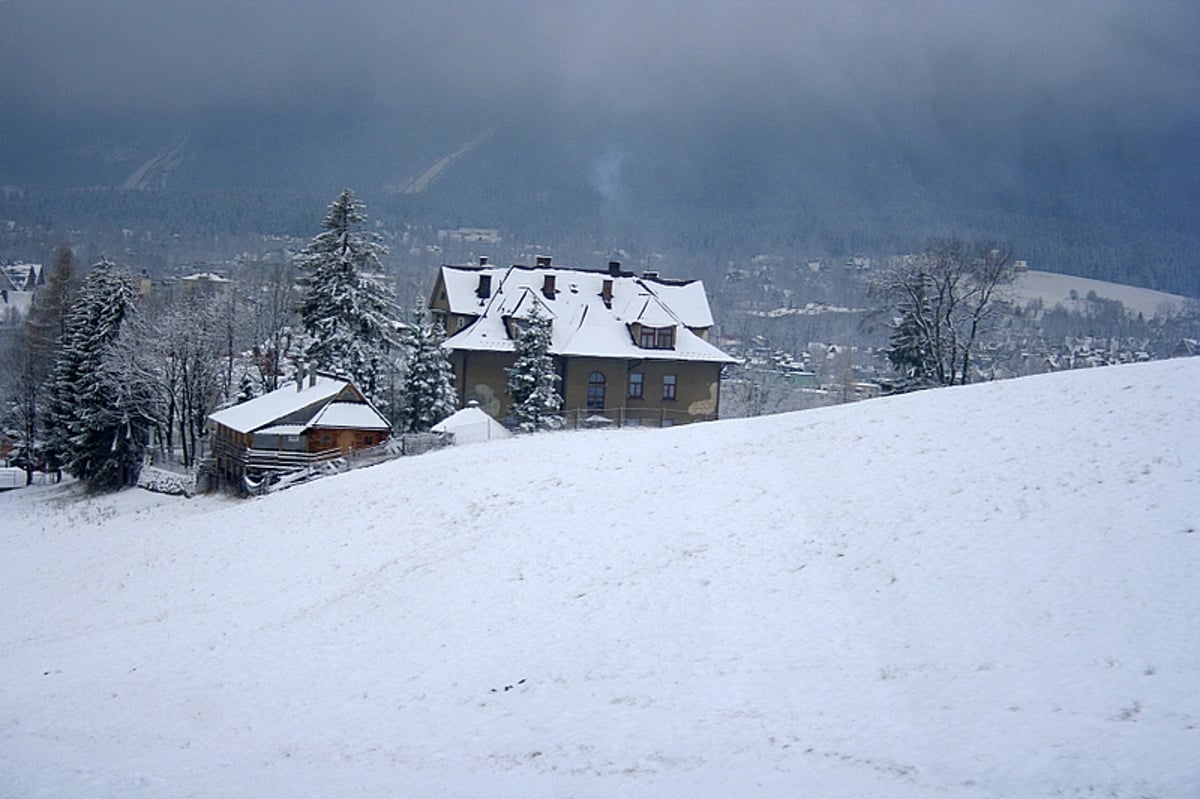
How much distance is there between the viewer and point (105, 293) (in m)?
50.8

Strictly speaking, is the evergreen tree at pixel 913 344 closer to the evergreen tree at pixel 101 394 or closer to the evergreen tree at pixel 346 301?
the evergreen tree at pixel 346 301

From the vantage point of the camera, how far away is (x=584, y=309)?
174ft

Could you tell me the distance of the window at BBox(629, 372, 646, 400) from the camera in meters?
51.1

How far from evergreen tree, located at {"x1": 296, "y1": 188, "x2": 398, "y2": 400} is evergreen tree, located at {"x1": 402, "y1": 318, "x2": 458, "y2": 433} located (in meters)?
2.63

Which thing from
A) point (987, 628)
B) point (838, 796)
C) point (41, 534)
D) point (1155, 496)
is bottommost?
point (41, 534)

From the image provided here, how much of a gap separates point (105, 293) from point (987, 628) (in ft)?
164

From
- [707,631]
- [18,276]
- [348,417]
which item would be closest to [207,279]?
[18,276]

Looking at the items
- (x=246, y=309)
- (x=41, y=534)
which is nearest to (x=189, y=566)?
(x=41, y=534)

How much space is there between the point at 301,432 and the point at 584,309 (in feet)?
60.4

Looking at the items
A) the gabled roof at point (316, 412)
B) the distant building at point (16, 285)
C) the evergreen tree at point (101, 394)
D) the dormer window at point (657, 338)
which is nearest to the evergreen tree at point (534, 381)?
the gabled roof at point (316, 412)

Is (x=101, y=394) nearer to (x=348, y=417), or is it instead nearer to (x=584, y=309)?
(x=348, y=417)

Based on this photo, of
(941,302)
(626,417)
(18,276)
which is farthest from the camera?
(18,276)

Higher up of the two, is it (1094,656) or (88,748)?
(1094,656)

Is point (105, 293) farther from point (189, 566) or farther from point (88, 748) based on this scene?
point (88, 748)
